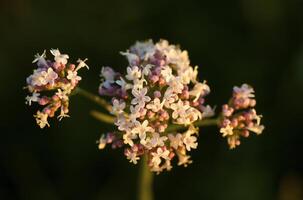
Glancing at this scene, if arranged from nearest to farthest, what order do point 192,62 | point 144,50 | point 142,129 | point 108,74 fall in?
point 142,129 < point 108,74 < point 144,50 < point 192,62

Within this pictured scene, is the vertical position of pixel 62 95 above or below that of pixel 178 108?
above

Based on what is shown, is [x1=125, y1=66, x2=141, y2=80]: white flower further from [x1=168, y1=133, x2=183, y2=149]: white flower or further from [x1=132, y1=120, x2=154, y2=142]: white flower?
[x1=168, y1=133, x2=183, y2=149]: white flower

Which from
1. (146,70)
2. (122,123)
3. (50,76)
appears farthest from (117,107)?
(50,76)

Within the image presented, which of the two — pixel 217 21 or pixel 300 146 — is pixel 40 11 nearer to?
pixel 217 21

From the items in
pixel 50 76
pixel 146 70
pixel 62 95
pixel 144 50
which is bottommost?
pixel 62 95

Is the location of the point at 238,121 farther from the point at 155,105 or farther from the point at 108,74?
the point at 108,74

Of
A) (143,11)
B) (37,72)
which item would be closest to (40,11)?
(143,11)

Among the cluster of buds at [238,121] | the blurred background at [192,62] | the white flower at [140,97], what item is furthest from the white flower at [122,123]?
the blurred background at [192,62]
